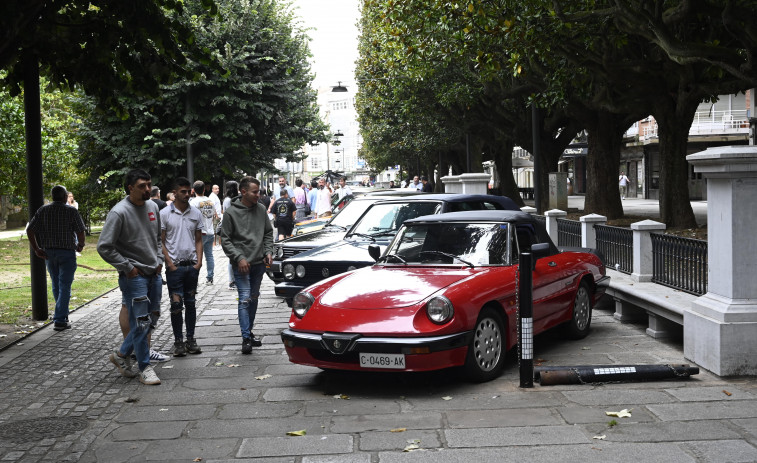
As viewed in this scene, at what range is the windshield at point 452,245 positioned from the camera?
7918 mm

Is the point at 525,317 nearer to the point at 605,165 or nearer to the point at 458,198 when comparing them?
the point at 458,198

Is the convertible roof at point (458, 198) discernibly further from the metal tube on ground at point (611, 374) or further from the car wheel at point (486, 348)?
the metal tube on ground at point (611, 374)

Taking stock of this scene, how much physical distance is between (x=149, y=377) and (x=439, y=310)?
2740mm

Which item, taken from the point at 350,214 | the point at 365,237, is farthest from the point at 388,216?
the point at 350,214

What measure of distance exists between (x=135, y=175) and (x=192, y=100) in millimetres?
20793

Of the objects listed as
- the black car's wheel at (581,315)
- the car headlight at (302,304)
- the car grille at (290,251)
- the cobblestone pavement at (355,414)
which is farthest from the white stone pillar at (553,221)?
the car headlight at (302,304)

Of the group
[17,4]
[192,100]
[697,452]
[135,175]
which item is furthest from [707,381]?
[192,100]

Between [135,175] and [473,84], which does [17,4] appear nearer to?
[135,175]

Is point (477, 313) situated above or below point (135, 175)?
below

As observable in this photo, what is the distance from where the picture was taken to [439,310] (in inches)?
265

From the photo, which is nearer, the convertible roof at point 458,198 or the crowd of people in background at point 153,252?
the crowd of people in background at point 153,252

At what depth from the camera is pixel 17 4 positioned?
915 cm

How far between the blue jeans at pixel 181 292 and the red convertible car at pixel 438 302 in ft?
5.46

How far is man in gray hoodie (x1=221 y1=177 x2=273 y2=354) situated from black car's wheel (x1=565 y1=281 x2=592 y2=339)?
130 inches
